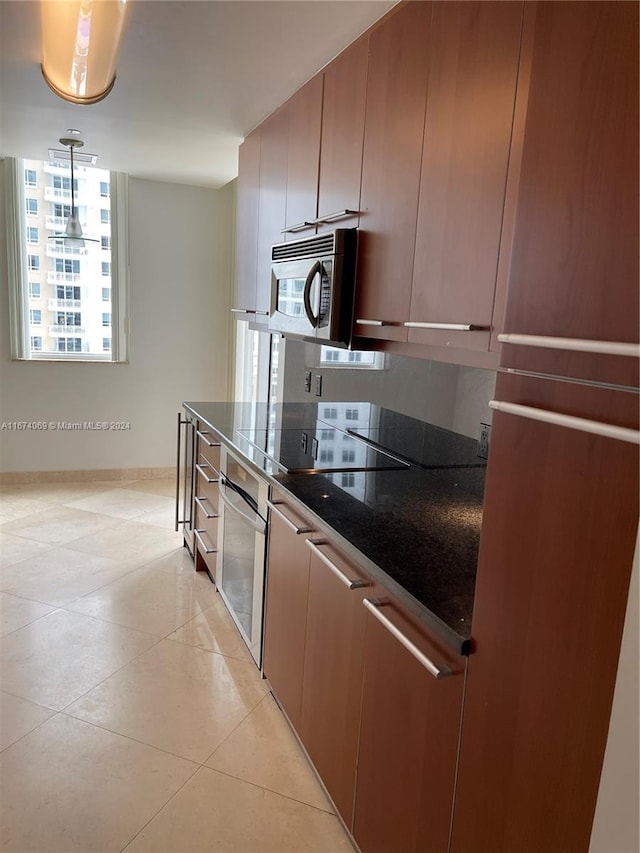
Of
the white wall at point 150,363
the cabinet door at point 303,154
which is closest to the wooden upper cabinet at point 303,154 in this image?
the cabinet door at point 303,154

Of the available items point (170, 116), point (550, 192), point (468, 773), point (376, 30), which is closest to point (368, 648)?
point (468, 773)

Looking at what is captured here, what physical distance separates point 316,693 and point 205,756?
19.5 inches

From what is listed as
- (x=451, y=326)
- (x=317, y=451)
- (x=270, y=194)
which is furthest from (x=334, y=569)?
(x=270, y=194)

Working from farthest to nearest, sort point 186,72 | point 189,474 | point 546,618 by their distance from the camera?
1. point 189,474
2. point 186,72
3. point 546,618

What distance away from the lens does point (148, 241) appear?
4926 millimetres

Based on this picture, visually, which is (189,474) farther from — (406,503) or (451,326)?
(451,326)

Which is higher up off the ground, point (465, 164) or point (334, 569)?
point (465, 164)

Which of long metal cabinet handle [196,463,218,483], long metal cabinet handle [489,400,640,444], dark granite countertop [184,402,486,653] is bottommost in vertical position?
long metal cabinet handle [196,463,218,483]

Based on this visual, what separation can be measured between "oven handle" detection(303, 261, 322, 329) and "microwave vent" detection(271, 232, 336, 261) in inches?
2.2

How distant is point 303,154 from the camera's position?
2.46 metres

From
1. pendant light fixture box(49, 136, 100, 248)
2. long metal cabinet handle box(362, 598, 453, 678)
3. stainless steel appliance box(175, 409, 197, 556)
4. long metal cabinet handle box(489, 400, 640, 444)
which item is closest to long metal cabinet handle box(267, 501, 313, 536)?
long metal cabinet handle box(362, 598, 453, 678)

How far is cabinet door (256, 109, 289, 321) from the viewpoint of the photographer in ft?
8.84

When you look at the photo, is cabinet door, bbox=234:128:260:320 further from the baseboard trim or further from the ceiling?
the baseboard trim

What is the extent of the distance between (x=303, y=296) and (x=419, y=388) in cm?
61
